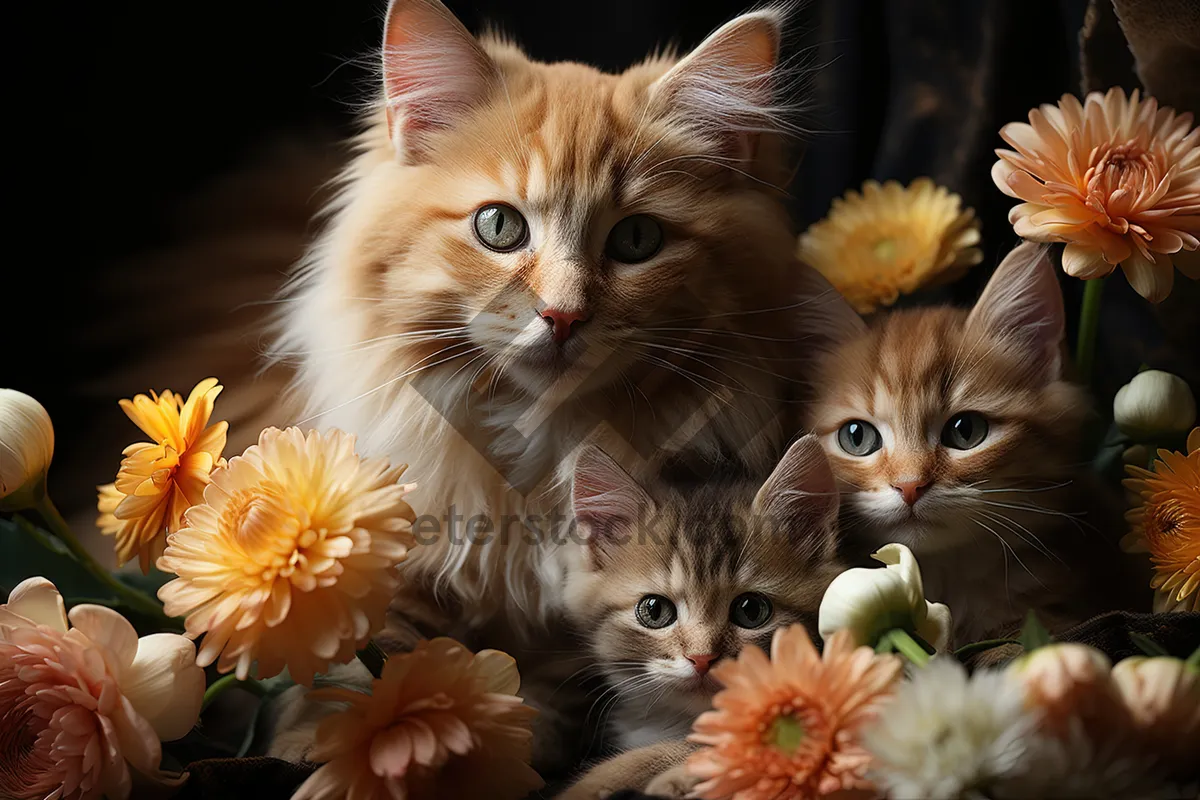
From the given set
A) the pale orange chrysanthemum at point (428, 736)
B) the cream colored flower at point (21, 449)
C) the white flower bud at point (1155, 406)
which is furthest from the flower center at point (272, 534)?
the white flower bud at point (1155, 406)

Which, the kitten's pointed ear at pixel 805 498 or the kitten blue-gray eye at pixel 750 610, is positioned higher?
the kitten's pointed ear at pixel 805 498

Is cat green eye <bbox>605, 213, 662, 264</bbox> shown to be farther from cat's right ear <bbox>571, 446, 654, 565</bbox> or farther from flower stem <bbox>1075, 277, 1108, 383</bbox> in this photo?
flower stem <bbox>1075, 277, 1108, 383</bbox>

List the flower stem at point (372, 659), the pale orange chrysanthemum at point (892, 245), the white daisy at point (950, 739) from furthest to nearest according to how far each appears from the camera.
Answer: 1. the pale orange chrysanthemum at point (892, 245)
2. the flower stem at point (372, 659)
3. the white daisy at point (950, 739)

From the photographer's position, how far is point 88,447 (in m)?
1.60

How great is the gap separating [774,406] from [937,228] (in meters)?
0.40

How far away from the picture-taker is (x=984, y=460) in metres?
1.06

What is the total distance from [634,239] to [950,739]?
642 mm

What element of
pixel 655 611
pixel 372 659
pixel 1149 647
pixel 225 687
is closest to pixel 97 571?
pixel 225 687

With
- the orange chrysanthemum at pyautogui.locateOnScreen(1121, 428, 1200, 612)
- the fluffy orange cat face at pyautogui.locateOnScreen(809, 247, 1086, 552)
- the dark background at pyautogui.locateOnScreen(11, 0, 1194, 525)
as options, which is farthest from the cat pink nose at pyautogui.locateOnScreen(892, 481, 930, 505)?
the dark background at pyautogui.locateOnScreen(11, 0, 1194, 525)

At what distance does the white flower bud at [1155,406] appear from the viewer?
112 centimetres

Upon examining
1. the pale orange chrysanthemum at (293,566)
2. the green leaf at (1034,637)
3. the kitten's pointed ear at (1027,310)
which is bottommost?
the pale orange chrysanthemum at (293,566)

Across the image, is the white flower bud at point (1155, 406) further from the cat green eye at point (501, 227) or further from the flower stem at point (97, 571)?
the flower stem at point (97, 571)

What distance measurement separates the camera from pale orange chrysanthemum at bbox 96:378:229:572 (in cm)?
99

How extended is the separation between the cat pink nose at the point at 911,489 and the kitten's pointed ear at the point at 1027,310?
0.20m
